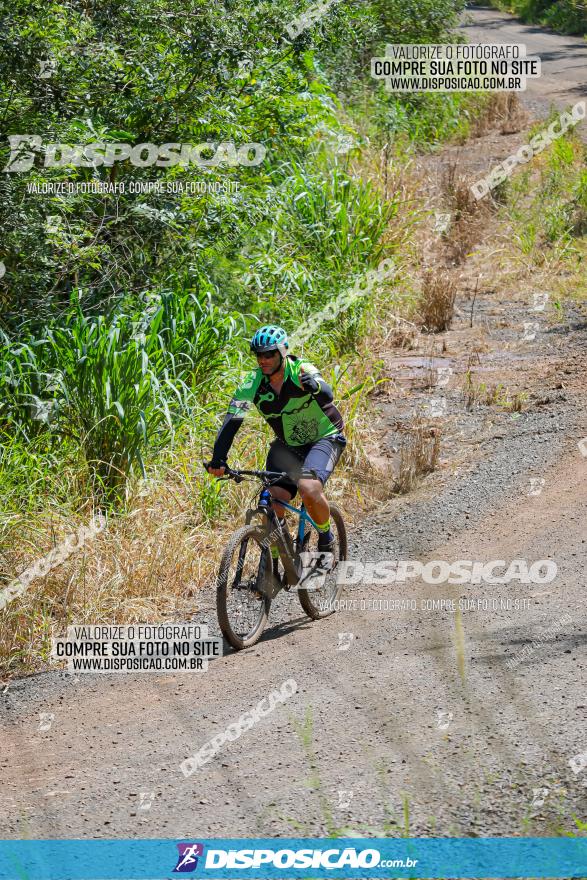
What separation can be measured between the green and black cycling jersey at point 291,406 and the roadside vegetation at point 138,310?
165cm

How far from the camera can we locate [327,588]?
786 centimetres

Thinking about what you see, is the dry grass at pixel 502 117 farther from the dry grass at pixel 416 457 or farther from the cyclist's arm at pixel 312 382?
the cyclist's arm at pixel 312 382

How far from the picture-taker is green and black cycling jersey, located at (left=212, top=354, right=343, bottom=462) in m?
6.95

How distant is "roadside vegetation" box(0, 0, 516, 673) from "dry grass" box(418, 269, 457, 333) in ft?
5.95

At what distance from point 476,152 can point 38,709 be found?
51.4ft

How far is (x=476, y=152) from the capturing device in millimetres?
19641

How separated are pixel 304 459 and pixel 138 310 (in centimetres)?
338
